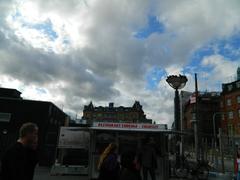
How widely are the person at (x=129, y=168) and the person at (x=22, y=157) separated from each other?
1370 mm

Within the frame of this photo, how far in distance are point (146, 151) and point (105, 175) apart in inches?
192

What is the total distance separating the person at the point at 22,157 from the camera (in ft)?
11.2

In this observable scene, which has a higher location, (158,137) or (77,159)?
(158,137)

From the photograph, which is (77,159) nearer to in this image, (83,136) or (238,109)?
(83,136)

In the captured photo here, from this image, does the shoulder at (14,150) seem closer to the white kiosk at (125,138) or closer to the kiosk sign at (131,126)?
the white kiosk at (125,138)

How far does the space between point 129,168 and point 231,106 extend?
67103 millimetres

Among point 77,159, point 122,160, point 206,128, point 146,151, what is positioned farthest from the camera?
point 206,128

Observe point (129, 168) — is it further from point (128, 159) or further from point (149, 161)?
point (149, 161)

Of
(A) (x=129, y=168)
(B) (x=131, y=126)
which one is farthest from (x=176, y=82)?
(A) (x=129, y=168)

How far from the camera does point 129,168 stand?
439 centimetres

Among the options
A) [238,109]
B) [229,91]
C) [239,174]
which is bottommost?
[239,174]

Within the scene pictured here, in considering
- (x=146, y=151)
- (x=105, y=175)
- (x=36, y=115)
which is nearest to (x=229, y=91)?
(x=36, y=115)

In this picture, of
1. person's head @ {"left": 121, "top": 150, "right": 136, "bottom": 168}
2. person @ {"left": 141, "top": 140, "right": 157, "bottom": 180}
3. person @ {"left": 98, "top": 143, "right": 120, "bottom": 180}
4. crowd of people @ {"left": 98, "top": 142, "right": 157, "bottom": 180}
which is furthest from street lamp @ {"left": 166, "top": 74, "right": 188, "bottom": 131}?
person's head @ {"left": 121, "top": 150, "right": 136, "bottom": 168}

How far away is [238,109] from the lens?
63.5 m
